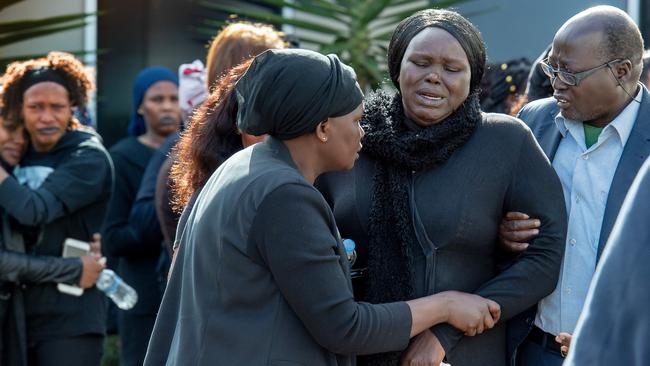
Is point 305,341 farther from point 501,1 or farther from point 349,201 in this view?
point 501,1

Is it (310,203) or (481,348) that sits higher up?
(310,203)

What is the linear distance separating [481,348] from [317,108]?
0.98 meters

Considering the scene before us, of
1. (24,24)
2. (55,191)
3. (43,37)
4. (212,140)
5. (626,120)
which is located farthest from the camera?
(43,37)

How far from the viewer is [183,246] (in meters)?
3.05

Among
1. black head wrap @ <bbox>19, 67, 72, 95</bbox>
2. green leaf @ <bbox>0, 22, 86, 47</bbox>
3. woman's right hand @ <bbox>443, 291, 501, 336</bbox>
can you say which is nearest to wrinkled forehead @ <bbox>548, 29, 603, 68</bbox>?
woman's right hand @ <bbox>443, 291, 501, 336</bbox>

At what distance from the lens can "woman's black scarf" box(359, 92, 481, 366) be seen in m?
3.31

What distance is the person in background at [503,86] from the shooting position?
5.77 m

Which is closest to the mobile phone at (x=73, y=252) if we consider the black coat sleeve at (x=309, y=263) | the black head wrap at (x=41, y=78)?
Result: the black head wrap at (x=41, y=78)

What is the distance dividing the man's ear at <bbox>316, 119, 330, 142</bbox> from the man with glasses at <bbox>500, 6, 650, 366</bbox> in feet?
2.39

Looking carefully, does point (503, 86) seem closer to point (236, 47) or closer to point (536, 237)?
point (236, 47)

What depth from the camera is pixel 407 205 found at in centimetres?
335

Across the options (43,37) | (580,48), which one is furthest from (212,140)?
(43,37)

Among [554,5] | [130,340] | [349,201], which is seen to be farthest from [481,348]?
[554,5]

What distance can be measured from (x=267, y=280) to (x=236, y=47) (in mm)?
1921
